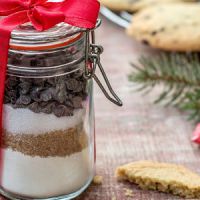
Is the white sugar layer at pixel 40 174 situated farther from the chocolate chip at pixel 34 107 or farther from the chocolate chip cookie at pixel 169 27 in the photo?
the chocolate chip cookie at pixel 169 27

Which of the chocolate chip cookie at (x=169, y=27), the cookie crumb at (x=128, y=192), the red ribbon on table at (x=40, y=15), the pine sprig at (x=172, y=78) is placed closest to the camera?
the red ribbon on table at (x=40, y=15)

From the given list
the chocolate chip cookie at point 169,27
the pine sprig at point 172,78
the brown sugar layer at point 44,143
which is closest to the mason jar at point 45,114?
the brown sugar layer at point 44,143

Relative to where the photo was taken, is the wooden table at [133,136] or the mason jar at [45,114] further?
the wooden table at [133,136]

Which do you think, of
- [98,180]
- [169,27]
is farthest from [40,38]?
→ [169,27]

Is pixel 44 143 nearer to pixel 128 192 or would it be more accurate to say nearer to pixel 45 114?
pixel 45 114

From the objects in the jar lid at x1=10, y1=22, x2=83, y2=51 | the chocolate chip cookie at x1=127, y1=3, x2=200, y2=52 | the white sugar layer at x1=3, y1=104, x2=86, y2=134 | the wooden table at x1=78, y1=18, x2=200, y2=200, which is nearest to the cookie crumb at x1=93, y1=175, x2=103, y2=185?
the wooden table at x1=78, y1=18, x2=200, y2=200

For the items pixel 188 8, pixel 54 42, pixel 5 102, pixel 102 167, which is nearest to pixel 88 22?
pixel 54 42

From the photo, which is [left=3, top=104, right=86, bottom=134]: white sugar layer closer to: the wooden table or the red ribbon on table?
the red ribbon on table
